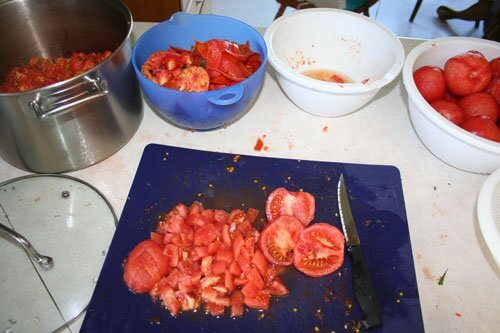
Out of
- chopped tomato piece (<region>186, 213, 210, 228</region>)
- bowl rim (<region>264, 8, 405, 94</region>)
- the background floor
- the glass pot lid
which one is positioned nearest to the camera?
the glass pot lid

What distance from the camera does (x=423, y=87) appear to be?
36.9 inches

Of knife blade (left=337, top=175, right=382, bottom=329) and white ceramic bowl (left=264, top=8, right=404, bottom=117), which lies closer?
knife blade (left=337, top=175, right=382, bottom=329)

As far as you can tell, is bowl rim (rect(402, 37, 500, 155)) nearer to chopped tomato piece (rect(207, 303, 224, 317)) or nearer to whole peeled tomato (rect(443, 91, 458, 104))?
whole peeled tomato (rect(443, 91, 458, 104))

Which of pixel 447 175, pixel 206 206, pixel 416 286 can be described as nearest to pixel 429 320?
pixel 416 286

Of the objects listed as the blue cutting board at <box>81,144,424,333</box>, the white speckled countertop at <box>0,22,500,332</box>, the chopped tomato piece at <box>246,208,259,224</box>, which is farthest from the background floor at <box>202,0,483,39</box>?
the chopped tomato piece at <box>246,208,259,224</box>

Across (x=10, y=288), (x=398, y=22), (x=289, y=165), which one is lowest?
(x=398, y=22)

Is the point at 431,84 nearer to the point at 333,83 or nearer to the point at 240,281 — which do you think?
the point at 333,83

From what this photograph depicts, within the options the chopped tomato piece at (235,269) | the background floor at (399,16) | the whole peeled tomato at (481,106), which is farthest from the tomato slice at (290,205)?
the background floor at (399,16)

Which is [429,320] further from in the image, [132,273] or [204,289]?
[132,273]

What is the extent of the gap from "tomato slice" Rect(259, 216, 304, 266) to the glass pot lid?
33 cm

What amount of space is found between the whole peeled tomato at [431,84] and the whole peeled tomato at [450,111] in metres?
0.03

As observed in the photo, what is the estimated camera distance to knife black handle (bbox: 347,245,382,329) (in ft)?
2.27

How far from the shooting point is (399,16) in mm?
2771

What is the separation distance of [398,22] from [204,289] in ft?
8.61
